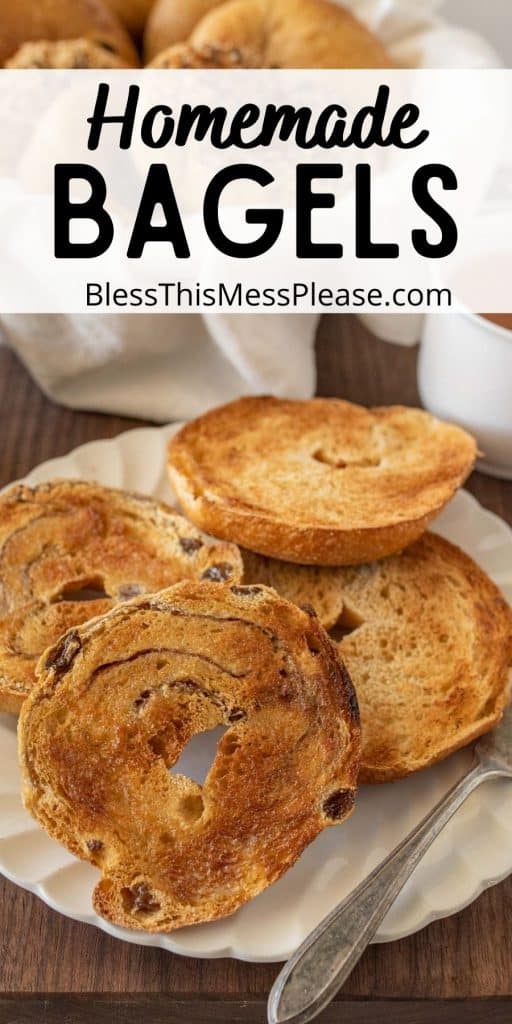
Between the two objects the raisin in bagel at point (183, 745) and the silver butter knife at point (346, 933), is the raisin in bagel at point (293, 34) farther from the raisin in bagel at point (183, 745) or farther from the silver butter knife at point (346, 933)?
the silver butter knife at point (346, 933)

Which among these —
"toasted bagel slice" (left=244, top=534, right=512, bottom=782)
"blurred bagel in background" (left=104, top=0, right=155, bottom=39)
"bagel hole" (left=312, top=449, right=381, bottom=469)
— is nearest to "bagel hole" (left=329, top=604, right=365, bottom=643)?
"toasted bagel slice" (left=244, top=534, right=512, bottom=782)

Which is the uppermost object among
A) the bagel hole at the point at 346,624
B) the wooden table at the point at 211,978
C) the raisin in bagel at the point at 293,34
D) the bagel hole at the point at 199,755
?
the raisin in bagel at the point at 293,34

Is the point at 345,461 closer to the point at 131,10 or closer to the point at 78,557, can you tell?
the point at 78,557

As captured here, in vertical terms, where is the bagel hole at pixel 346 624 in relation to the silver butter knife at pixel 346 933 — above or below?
above

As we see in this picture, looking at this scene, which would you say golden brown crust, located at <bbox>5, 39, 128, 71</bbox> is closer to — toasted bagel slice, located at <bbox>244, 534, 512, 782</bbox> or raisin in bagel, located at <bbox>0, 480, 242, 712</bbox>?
raisin in bagel, located at <bbox>0, 480, 242, 712</bbox>

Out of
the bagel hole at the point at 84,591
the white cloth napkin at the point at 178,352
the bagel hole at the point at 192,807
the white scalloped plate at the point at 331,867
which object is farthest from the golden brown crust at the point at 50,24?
the bagel hole at the point at 192,807

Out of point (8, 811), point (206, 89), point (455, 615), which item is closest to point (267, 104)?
point (206, 89)
